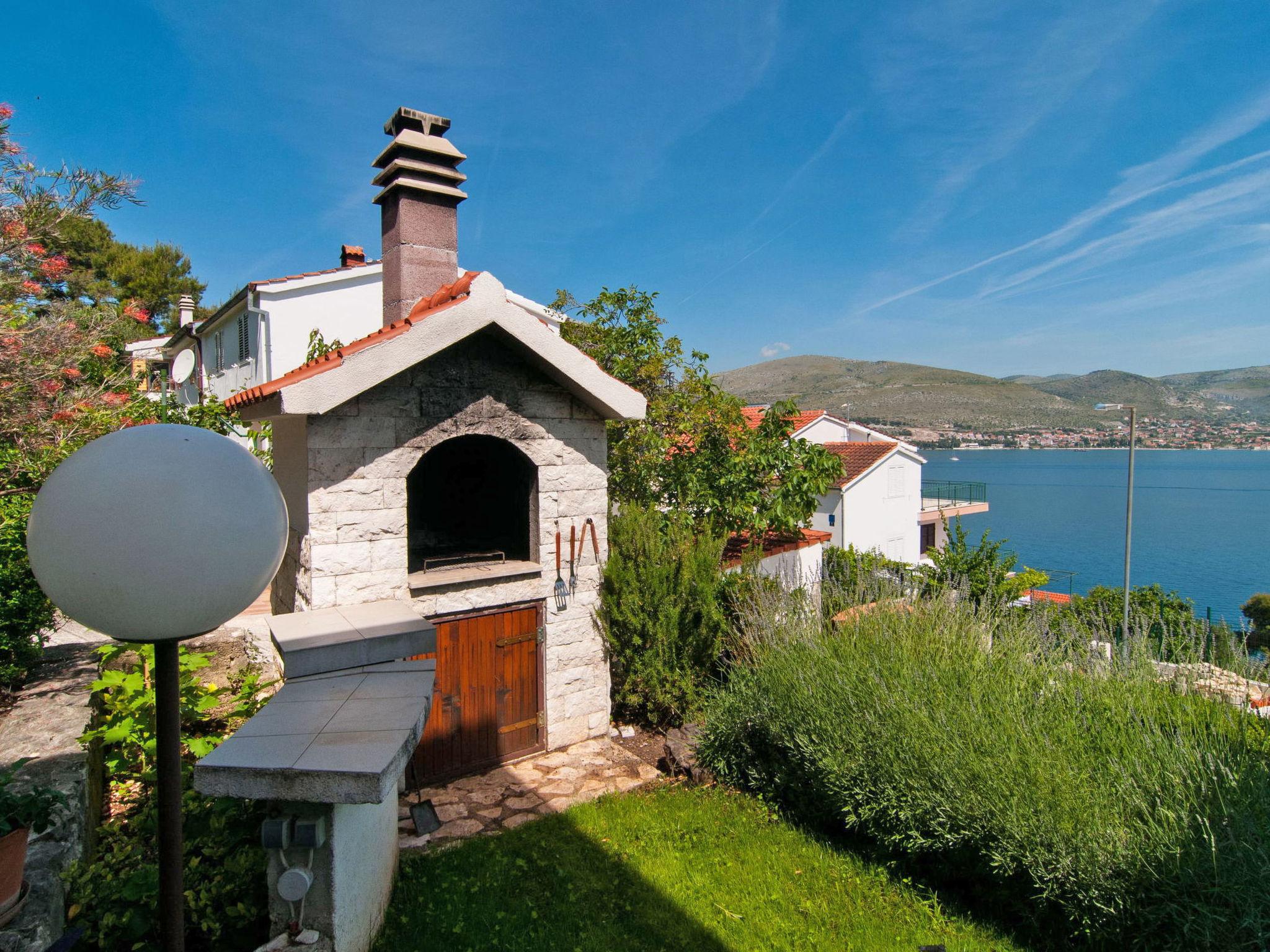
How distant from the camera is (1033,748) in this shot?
4891mm

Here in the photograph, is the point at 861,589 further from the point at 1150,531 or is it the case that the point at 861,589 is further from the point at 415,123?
the point at 1150,531

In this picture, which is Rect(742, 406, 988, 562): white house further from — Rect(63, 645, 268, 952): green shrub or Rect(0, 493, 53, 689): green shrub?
Rect(0, 493, 53, 689): green shrub

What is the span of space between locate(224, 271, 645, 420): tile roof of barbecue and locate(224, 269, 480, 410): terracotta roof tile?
0.01 m

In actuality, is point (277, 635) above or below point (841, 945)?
above

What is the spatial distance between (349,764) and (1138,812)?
16.6 ft

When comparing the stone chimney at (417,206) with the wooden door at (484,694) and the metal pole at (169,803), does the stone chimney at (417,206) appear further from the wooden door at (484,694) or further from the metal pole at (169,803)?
the metal pole at (169,803)

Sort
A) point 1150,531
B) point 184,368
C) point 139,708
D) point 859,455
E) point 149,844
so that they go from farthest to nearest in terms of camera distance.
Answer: point 1150,531
point 859,455
point 184,368
point 139,708
point 149,844

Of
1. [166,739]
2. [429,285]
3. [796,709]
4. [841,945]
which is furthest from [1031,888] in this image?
[429,285]

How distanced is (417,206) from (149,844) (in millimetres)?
6416

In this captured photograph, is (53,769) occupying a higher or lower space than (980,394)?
lower

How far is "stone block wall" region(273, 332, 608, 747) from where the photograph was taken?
624 centimetres

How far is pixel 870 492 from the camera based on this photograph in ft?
93.8

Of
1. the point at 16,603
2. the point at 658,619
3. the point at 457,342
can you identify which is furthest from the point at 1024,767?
the point at 16,603

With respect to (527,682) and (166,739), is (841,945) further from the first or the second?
(166,739)
